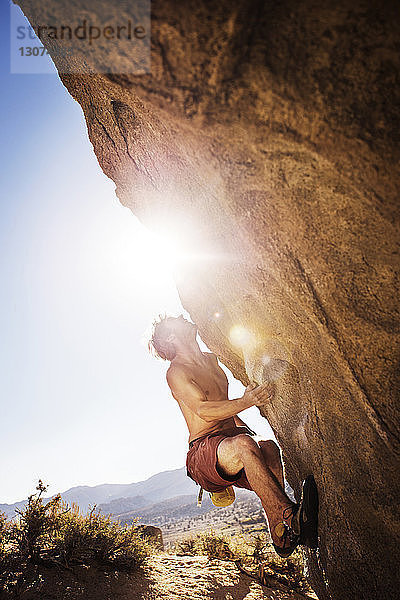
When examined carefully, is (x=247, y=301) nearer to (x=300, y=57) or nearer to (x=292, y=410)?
(x=292, y=410)

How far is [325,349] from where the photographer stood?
276 centimetres

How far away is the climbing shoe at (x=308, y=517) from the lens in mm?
3217

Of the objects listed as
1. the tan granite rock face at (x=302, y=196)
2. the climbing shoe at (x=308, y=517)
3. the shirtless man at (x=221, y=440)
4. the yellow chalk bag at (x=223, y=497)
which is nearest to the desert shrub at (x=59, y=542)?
the yellow chalk bag at (x=223, y=497)

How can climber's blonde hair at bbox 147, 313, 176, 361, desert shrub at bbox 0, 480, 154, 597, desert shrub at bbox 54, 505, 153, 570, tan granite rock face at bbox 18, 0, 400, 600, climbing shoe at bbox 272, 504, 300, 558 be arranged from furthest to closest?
desert shrub at bbox 54, 505, 153, 570 → desert shrub at bbox 0, 480, 154, 597 → climber's blonde hair at bbox 147, 313, 176, 361 → climbing shoe at bbox 272, 504, 300, 558 → tan granite rock face at bbox 18, 0, 400, 600

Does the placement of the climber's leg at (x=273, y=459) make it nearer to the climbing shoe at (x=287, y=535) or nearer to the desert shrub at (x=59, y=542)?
the climbing shoe at (x=287, y=535)

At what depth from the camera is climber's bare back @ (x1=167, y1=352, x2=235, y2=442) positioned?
3.91m

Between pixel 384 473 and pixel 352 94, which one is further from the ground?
pixel 352 94

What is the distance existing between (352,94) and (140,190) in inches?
111

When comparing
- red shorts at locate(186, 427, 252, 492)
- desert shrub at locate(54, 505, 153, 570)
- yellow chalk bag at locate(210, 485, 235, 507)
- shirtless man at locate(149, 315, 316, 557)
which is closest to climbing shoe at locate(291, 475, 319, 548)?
shirtless man at locate(149, 315, 316, 557)

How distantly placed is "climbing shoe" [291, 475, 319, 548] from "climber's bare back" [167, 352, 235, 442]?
101 cm

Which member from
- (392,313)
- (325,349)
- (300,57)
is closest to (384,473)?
(325,349)

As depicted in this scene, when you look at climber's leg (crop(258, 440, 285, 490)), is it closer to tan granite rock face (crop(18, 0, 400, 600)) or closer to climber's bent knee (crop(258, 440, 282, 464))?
climber's bent knee (crop(258, 440, 282, 464))

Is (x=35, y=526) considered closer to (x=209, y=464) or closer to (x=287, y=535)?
(x=209, y=464)

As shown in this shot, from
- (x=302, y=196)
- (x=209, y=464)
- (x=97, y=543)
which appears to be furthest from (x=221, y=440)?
(x=97, y=543)
